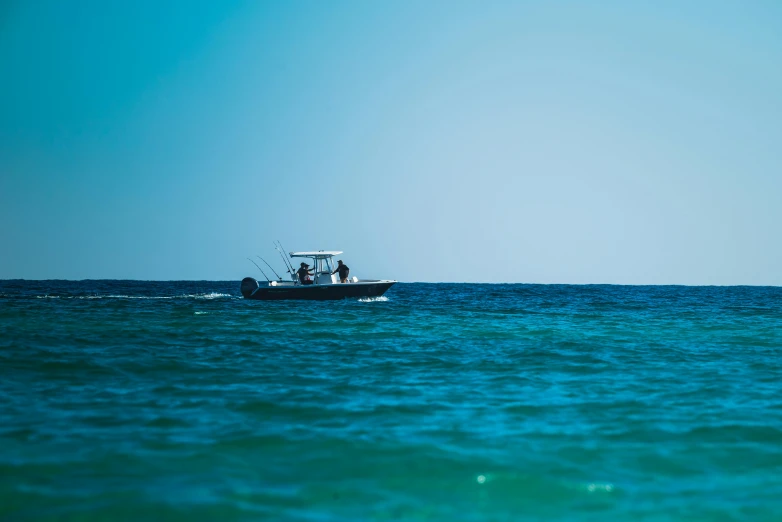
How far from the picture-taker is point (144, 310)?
90.6ft

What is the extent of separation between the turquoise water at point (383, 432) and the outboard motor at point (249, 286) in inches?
828

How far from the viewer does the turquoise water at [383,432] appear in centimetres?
557

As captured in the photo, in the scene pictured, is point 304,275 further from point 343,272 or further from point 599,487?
point 599,487

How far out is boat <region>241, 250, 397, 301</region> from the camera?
119 feet

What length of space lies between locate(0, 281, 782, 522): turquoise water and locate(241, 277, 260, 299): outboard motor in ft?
69.0

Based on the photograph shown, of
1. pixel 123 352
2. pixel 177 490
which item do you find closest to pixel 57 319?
pixel 123 352

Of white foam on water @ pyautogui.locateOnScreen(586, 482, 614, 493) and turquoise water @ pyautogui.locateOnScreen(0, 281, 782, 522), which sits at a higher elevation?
turquoise water @ pyautogui.locateOnScreen(0, 281, 782, 522)

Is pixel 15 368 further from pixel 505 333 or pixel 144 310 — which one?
pixel 144 310

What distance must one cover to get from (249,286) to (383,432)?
3109cm

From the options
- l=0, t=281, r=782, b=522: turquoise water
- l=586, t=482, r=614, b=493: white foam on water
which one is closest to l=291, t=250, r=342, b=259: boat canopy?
l=0, t=281, r=782, b=522: turquoise water

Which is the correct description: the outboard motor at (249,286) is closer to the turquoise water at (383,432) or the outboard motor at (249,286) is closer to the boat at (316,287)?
the boat at (316,287)

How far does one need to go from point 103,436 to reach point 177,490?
2135 millimetres

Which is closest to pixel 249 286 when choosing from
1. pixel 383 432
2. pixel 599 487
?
pixel 383 432

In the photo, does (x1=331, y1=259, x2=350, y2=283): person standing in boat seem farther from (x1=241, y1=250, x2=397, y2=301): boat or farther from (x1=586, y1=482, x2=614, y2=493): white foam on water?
(x1=586, y1=482, x2=614, y2=493): white foam on water
